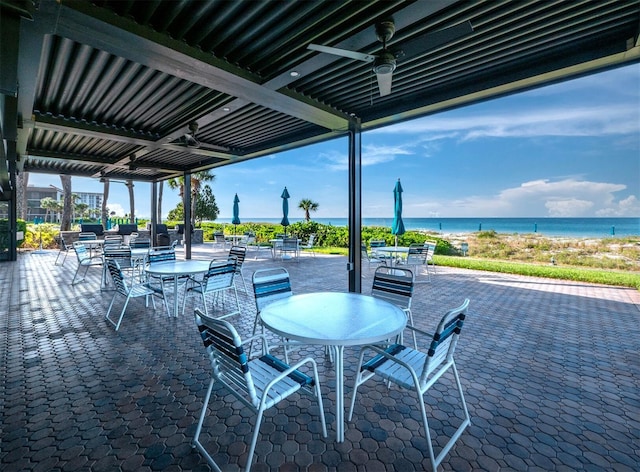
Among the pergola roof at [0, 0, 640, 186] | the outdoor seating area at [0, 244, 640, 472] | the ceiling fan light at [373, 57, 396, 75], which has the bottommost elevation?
the outdoor seating area at [0, 244, 640, 472]

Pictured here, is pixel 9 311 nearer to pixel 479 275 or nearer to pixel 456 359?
pixel 456 359

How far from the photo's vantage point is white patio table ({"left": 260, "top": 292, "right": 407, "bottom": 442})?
5.43ft

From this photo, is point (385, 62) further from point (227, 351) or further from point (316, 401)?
point (316, 401)

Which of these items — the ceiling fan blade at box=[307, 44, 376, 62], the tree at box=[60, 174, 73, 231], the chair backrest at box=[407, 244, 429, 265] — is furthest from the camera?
the tree at box=[60, 174, 73, 231]

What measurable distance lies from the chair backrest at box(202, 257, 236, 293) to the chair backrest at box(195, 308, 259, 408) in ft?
7.65

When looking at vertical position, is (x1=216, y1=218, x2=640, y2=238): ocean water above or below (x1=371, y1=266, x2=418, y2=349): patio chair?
above

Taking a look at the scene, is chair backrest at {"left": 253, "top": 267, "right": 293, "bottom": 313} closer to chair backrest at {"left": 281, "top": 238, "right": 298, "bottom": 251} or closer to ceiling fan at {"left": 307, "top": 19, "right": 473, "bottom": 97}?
ceiling fan at {"left": 307, "top": 19, "right": 473, "bottom": 97}

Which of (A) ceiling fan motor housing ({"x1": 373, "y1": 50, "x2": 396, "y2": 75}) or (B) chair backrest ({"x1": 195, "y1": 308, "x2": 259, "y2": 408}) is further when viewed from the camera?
(A) ceiling fan motor housing ({"x1": 373, "y1": 50, "x2": 396, "y2": 75})

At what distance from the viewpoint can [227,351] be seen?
4.79 feet

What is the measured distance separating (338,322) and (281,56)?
246cm

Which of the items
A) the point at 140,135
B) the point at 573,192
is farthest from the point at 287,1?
the point at 573,192

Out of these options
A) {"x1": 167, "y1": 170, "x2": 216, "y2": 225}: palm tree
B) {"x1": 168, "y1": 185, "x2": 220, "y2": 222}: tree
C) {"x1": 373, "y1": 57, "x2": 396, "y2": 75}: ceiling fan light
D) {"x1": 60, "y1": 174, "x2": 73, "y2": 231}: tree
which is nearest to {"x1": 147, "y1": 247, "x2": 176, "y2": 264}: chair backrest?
{"x1": 373, "y1": 57, "x2": 396, "y2": 75}: ceiling fan light

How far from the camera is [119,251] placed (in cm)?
514

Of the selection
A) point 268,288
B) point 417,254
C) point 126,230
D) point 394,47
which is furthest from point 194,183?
point 394,47
